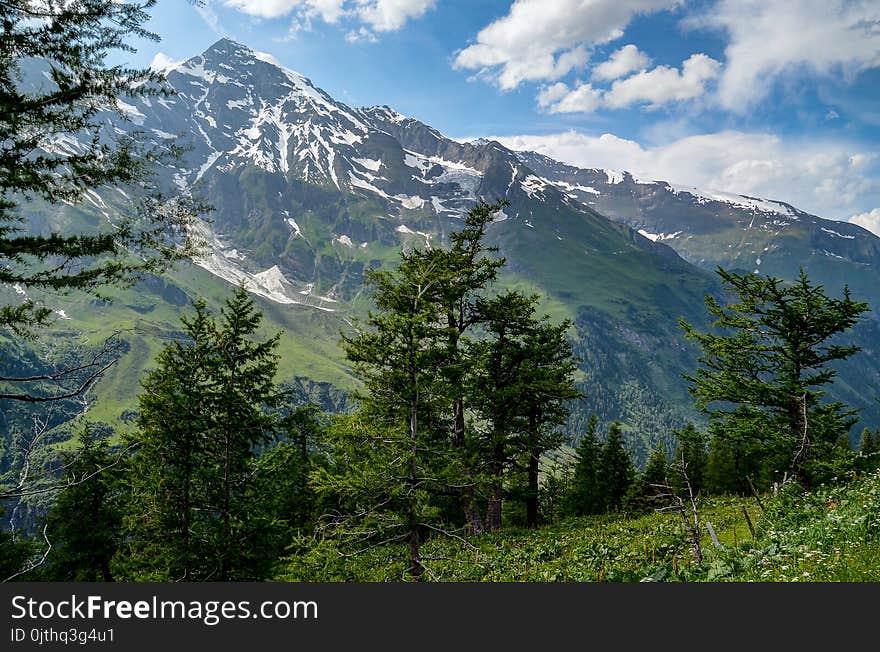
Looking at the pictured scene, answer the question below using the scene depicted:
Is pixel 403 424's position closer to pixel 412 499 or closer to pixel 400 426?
pixel 400 426

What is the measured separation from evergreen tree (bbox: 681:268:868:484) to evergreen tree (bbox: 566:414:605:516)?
98.2 feet

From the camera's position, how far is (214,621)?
6.86 metres

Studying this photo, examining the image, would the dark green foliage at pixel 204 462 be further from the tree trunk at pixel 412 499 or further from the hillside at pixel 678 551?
the tree trunk at pixel 412 499

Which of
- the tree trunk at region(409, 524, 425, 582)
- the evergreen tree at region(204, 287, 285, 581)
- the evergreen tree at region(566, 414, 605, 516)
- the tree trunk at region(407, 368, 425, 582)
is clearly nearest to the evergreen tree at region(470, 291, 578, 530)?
the tree trunk at region(407, 368, 425, 582)

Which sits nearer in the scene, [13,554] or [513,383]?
[513,383]

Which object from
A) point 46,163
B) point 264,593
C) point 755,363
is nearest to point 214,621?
point 264,593

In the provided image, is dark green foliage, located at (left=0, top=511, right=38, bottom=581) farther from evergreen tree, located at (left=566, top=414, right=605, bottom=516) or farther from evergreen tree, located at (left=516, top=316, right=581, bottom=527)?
evergreen tree, located at (left=566, top=414, right=605, bottom=516)

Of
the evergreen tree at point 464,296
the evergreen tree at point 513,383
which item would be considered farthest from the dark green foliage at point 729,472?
the evergreen tree at point 464,296

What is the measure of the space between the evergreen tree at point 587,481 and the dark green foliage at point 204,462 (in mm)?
38011

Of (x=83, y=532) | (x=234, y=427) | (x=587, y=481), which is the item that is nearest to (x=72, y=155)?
(x=234, y=427)

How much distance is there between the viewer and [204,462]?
19062 millimetres

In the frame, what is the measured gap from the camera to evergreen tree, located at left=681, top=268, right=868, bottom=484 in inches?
746

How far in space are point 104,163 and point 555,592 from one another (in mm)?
12390

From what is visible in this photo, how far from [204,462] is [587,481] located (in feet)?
138
